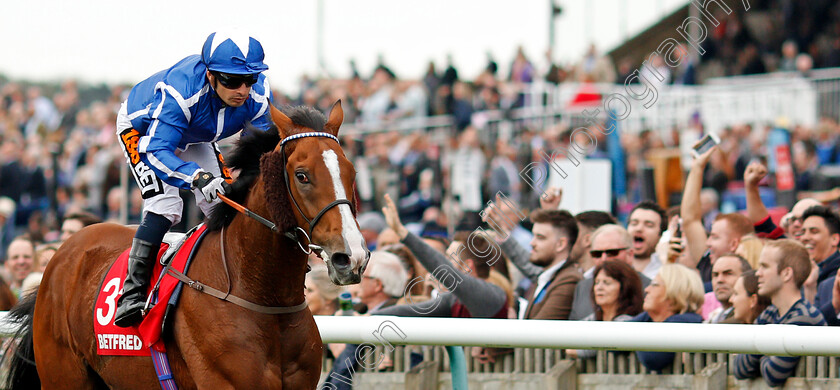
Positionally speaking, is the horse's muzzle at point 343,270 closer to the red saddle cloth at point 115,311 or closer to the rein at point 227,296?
the rein at point 227,296

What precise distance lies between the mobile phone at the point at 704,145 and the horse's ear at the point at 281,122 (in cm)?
368

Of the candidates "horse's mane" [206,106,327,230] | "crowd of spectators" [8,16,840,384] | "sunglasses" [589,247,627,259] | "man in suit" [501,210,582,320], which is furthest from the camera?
"sunglasses" [589,247,627,259]

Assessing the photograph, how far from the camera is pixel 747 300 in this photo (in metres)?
5.09

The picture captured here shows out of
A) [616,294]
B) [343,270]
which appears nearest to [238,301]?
[343,270]

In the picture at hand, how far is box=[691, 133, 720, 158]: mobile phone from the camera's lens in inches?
265

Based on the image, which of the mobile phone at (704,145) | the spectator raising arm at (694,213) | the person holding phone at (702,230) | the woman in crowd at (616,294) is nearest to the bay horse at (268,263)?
A: the woman in crowd at (616,294)

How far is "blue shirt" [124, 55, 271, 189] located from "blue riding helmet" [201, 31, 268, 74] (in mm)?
153

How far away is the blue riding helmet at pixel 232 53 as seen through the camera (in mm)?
3977

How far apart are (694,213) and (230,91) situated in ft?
12.2

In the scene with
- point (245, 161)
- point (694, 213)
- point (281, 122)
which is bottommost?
point (694, 213)

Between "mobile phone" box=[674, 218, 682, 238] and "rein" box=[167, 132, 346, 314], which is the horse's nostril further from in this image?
"mobile phone" box=[674, 218, 682, 238]

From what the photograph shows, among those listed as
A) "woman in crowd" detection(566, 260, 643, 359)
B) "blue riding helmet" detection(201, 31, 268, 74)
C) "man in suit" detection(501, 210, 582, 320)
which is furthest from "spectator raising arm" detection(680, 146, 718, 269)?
"blue riding helmet" detection(201, 31, 268, 74)

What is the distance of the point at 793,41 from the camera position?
16.9m

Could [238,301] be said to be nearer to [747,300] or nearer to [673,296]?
[673,296]
